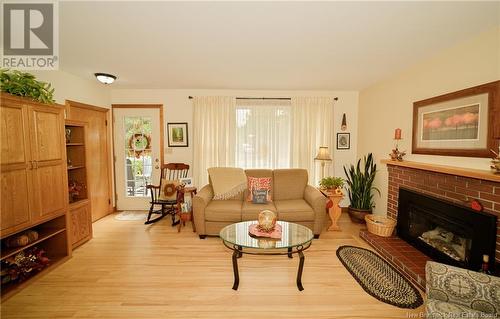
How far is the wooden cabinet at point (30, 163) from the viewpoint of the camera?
6.42 feet

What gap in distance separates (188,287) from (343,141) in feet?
12.2

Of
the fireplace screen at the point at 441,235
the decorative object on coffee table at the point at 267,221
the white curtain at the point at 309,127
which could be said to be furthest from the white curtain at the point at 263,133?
the fireplace screen at the point at 441,235

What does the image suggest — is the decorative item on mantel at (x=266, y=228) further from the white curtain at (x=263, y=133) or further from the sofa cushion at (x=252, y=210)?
the white curtain at (x=263, y=133)

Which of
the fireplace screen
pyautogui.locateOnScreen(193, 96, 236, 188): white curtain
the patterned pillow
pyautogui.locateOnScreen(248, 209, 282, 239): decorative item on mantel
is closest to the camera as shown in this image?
the fireplace screen

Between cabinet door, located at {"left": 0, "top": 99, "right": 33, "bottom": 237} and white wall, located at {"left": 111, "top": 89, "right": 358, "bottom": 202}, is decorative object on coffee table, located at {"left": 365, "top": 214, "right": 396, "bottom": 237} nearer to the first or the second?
white wall, located at {"left": 111, "top": 89, "right": 358, "bottom": 202}

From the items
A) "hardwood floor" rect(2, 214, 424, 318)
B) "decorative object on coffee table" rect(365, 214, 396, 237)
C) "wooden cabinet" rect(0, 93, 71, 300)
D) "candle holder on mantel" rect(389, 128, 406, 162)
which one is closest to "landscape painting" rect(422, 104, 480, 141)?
"candle holder on mantel" rect(389, 128, 406, 162)

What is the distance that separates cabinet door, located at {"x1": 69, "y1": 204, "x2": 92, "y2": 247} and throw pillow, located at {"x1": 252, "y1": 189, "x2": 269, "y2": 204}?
2.36 metres

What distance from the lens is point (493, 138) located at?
77.2 inches

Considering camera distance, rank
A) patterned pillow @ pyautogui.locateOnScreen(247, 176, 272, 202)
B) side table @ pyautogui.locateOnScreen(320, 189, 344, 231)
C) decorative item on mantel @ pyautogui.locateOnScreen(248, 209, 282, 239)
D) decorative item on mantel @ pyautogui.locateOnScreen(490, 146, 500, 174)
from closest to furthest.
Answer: decorative item on mantel @ pyautogui.locateOnScreen(490, 146, 500, 174) < decorative item on mantel @ pyautogui.locateOnScreen(248, 209, 282, 239) < side table @ pyautogui.locateOnScreen(320, 189, 344, 231) < patterned pillow @ pyautogui.locateOnScreen(247, 176, 272, 202)

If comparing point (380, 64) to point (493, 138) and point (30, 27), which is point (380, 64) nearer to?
point (493, 138)

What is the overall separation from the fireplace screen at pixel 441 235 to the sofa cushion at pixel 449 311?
94 centimetres

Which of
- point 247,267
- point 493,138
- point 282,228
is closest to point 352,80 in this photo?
point 493,138

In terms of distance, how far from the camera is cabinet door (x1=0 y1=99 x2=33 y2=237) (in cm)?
193

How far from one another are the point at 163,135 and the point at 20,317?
3.11 m
